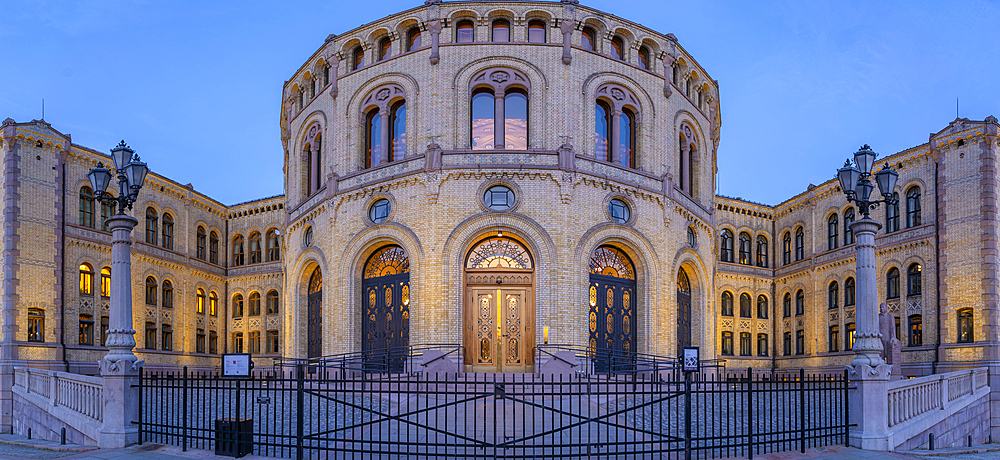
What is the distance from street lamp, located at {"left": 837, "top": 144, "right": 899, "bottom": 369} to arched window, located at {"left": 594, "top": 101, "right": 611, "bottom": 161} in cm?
1316

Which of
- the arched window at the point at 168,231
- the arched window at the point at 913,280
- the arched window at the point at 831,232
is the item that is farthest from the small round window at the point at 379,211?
the arched window at the point at 831,232

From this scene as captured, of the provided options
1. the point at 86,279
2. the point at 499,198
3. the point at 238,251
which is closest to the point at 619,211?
the point at 499,198

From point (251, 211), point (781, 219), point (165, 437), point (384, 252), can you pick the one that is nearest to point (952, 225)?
point (781, 219)

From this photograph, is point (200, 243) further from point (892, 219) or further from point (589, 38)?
point (892, 219)

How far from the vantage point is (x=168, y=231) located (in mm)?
39031

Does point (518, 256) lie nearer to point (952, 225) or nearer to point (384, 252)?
point (384, 252)

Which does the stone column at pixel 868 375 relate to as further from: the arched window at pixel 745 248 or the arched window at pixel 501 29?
the arched window at pixel 745 248

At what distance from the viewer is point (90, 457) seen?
1251cm

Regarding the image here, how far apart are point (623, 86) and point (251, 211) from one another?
957 inches

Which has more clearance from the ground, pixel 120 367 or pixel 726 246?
pixel 726 246

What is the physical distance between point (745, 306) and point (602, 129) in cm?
1943

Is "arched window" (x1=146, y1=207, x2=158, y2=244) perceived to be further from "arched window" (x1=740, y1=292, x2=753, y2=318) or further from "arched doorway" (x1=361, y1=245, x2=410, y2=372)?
"arched window" (x1=740, y1=292, x2=753, y2=318)

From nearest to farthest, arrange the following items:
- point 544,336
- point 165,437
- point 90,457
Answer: point 90,457 < point 165,437 < point 544,336

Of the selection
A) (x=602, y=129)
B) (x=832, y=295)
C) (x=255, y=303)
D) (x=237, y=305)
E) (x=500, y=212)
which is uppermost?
(x=602, y=129)
